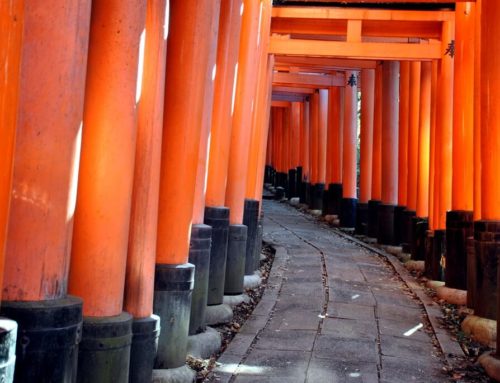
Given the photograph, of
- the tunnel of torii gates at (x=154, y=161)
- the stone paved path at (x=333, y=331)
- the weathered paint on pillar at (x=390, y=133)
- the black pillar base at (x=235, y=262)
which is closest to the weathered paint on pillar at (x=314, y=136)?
the weathered paint on pillar at (x=390, y=133)

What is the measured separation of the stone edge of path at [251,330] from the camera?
6454 millimetres

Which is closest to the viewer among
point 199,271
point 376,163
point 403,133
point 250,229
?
point 199,271

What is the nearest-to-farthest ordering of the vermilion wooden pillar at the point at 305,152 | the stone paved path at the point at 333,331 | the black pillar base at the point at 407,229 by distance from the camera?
the stone paved path at the point at 333,331 → the black pillar base at the point at 407,229 → the vermilion wooden pillar at the point at 305,152

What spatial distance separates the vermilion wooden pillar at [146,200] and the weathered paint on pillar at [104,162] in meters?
0.56

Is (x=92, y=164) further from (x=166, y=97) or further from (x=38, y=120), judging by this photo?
(x=166, y=97)

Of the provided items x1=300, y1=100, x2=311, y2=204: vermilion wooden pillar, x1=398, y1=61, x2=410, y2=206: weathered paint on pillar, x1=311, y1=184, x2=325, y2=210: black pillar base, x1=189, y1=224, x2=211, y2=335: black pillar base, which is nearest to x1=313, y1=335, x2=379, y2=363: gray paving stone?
x1=189, y1=224, x2=211, y2=335: black pillar base

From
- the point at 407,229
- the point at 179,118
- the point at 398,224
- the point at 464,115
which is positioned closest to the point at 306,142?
the point at 398,224

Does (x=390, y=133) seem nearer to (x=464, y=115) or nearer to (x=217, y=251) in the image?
(x=464, y=115)

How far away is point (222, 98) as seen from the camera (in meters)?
8.01

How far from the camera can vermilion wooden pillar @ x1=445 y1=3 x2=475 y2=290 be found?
991cm

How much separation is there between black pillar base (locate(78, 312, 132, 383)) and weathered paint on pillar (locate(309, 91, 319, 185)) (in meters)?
19.0

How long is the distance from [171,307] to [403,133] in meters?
10.7

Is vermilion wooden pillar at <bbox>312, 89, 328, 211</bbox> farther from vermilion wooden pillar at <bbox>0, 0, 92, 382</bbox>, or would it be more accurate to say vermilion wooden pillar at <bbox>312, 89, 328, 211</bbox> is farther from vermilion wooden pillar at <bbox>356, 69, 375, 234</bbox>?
vermilion wooden pillar at <bbox>0, 0, 92, 382</bbox>

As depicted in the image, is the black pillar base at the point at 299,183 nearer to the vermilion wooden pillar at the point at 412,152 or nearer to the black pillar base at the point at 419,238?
the vermilion wooden pillar at the point at 412,152
